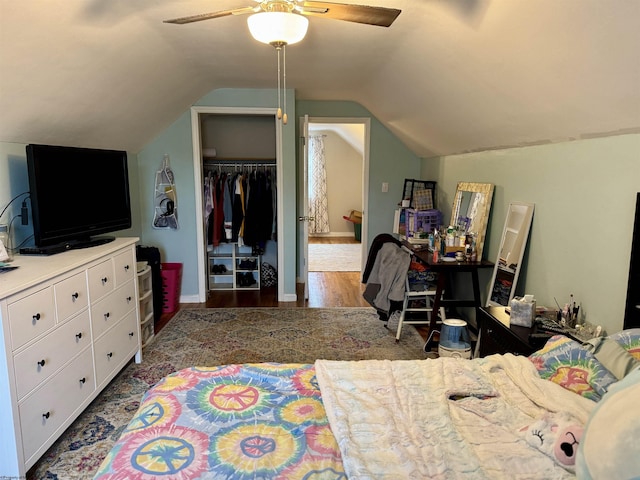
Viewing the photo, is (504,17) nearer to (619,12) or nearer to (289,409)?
(619,12)

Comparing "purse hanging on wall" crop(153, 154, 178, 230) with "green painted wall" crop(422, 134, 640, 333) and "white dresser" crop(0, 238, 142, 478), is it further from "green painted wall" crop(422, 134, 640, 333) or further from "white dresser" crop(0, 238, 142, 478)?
"green painted wall" crop(422, 134, 640, 333)

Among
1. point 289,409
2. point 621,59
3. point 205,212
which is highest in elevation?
point 621,59

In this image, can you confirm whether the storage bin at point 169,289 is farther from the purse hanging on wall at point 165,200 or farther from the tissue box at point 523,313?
the tissue box at point 523,313

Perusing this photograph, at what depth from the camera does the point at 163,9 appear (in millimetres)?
2213

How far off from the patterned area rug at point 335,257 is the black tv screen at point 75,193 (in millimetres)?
3314

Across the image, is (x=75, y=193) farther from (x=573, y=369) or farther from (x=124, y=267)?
(x=573, y=369)

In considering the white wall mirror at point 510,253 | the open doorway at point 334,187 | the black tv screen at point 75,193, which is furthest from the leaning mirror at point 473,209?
the open doorway at point 334,187

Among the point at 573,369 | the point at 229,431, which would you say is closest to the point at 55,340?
the point at 229,431

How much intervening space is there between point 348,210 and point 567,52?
23.0ft

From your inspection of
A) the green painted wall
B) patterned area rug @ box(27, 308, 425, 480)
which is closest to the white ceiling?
the green painted wall

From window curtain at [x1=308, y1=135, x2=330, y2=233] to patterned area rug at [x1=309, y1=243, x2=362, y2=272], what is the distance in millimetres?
792

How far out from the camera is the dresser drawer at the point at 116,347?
254 cm

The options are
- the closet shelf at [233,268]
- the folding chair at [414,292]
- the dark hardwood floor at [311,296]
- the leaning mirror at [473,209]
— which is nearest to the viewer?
the leaning mirror at [473,209]

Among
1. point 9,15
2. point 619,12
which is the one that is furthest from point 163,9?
point 619,12
